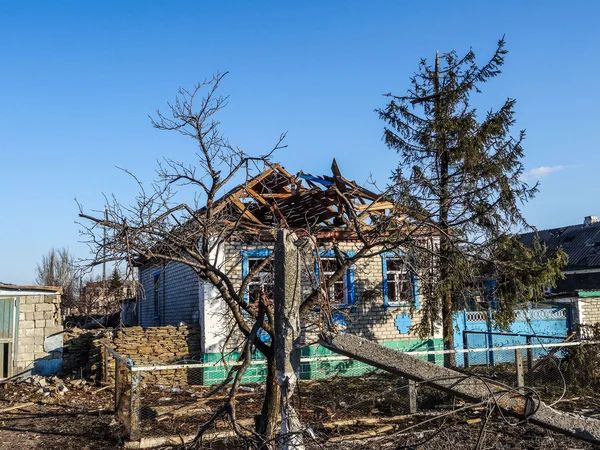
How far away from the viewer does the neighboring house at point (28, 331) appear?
13750mm

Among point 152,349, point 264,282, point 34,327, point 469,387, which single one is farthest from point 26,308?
point 469,387

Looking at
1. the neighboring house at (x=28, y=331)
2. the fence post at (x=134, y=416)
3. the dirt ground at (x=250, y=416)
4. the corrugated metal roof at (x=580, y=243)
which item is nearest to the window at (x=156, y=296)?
the neighboring house at (x=28, y=331)

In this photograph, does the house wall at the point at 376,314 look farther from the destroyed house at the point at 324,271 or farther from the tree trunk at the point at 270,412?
the tree trunk at the point at 270,412

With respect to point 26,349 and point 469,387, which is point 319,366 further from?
point 469,387

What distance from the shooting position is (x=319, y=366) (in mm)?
13734

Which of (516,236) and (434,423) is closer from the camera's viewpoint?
(434,423)

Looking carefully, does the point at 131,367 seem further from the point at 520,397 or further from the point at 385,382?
the point at 385,382

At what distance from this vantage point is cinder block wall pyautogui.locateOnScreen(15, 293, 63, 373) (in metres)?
13.9

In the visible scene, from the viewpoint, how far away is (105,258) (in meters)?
5.62

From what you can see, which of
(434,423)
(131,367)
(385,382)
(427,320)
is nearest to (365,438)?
(434,423)

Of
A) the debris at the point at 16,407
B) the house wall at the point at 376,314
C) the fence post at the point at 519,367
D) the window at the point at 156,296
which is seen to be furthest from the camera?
the window at the point at 156,296

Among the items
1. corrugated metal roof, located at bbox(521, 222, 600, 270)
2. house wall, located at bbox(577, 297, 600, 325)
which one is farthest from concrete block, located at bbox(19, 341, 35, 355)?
corrugated metal roof, located at bbox(521, 222, 600, 270)

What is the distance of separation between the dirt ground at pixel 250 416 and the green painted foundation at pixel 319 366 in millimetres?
845

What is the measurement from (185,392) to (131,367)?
14.7 ft
